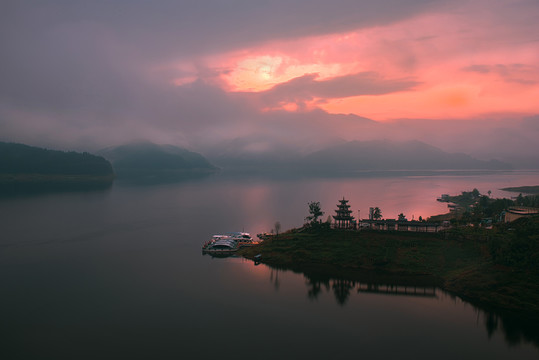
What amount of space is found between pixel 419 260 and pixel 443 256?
10.6ft

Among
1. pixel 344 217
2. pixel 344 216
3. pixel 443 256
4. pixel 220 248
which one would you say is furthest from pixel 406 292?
pixel 220 248

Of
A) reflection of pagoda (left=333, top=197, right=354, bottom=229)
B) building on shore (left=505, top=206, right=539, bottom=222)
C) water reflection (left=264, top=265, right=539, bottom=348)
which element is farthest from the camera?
reflection of pagoda (left=333, top=197, right=354, bottom=229)

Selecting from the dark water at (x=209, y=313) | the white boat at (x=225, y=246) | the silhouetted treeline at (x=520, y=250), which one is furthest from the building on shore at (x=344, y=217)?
the silhouetted treeline at (x=520, y=250)

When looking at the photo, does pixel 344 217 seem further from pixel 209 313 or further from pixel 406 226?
pixel 209 313

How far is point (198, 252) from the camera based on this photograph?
192ft

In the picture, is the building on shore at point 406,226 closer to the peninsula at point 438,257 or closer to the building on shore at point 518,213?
the peninsula at point 438,257

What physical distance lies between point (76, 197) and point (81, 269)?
99.0 metres

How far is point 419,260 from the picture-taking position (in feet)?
151

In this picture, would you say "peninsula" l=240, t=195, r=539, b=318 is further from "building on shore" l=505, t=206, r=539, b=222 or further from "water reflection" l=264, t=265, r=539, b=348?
"building on shore" l=505, t=206, r=539, b=222

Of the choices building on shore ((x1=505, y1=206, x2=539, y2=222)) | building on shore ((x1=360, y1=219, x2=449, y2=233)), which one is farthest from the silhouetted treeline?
building on shore ((x1=505, y1=206, x2=539, y2=222))

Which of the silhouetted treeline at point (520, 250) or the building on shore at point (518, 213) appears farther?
the building on shore at point (518, 213)

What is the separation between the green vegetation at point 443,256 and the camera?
119ft

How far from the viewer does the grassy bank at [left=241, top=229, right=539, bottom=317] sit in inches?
1415

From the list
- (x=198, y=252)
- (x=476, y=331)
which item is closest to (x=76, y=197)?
(x=198, y=252)
